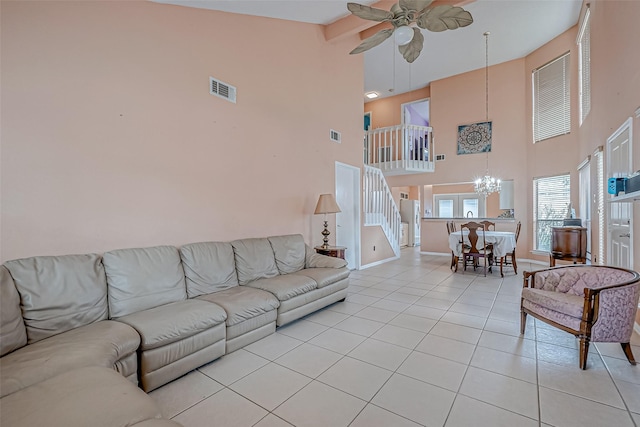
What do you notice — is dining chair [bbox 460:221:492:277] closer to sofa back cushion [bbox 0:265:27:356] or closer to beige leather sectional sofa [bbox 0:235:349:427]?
beige leather sectional sofa [bbox 0:235:349:427]

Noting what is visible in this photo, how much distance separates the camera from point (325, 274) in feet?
11.8

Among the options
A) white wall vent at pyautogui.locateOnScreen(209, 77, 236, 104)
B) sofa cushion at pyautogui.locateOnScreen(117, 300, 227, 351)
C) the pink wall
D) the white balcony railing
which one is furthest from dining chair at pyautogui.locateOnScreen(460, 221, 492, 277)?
sofa cushion at pyautogui.locateOnScreen(117, 300, 227, 351)

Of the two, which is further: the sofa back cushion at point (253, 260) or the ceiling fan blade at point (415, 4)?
the sofa back cushion at point (253, 260)

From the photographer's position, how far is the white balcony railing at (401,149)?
755 centimetres

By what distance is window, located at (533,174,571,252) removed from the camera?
20.5 feet

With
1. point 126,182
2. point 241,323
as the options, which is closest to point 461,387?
point 241,323

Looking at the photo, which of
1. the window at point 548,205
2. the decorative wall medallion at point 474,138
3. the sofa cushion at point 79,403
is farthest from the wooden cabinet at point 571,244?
the sofa cushion at point 79,403

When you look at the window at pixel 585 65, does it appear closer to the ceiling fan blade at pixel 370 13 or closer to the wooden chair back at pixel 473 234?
the wooden chair back at pixel 473 234

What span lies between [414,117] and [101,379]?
11190mm

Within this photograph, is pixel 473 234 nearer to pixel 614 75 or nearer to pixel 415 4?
pixel 614 75

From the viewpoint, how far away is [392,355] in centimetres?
247

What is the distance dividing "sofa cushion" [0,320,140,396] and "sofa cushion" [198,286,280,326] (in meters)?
0.74

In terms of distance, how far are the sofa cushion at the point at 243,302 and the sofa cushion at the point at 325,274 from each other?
71 centimetres

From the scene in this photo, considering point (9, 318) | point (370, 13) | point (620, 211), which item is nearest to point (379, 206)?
point (620, 211)
